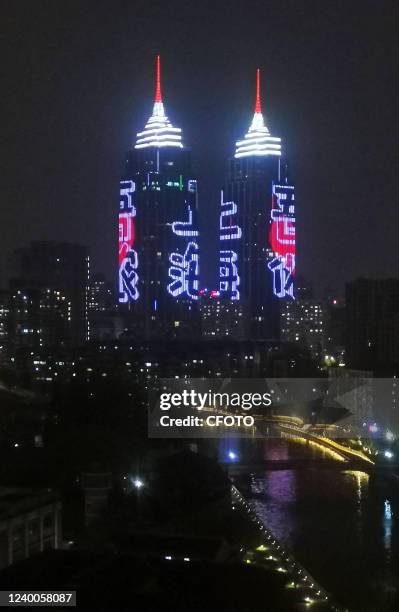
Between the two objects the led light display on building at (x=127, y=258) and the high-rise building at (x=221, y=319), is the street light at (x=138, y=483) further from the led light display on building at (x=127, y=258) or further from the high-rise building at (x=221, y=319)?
the high-rise building at (x=221, y=319)

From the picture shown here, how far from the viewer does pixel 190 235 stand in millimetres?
20547

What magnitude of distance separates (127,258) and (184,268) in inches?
44.1

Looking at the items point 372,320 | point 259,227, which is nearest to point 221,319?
point 259,227

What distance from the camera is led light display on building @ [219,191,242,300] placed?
21000 millimetres

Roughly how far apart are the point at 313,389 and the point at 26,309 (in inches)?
314

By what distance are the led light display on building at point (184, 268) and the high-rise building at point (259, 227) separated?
0.96 metres

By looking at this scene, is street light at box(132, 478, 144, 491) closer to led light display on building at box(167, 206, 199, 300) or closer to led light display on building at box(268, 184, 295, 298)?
led light display on building at box(167, 206, 199, 300)

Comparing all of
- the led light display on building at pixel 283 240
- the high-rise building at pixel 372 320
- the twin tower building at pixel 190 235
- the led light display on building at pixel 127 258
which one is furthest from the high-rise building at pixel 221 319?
the high-rise building at pixel 372 320

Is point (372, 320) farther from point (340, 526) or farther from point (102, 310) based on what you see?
point (340, 526)

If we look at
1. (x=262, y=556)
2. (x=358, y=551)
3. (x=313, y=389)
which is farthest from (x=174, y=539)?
(x=313, y=389)

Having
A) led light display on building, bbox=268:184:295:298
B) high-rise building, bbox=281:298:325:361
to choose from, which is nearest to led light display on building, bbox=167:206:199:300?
led light display on building, bbox=268:184:295:298

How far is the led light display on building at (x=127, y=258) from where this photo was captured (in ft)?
67.2

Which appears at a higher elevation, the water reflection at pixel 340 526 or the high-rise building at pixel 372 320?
the high-rise building at pixel 372 320

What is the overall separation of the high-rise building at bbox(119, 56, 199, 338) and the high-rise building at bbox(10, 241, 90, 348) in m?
1.44
